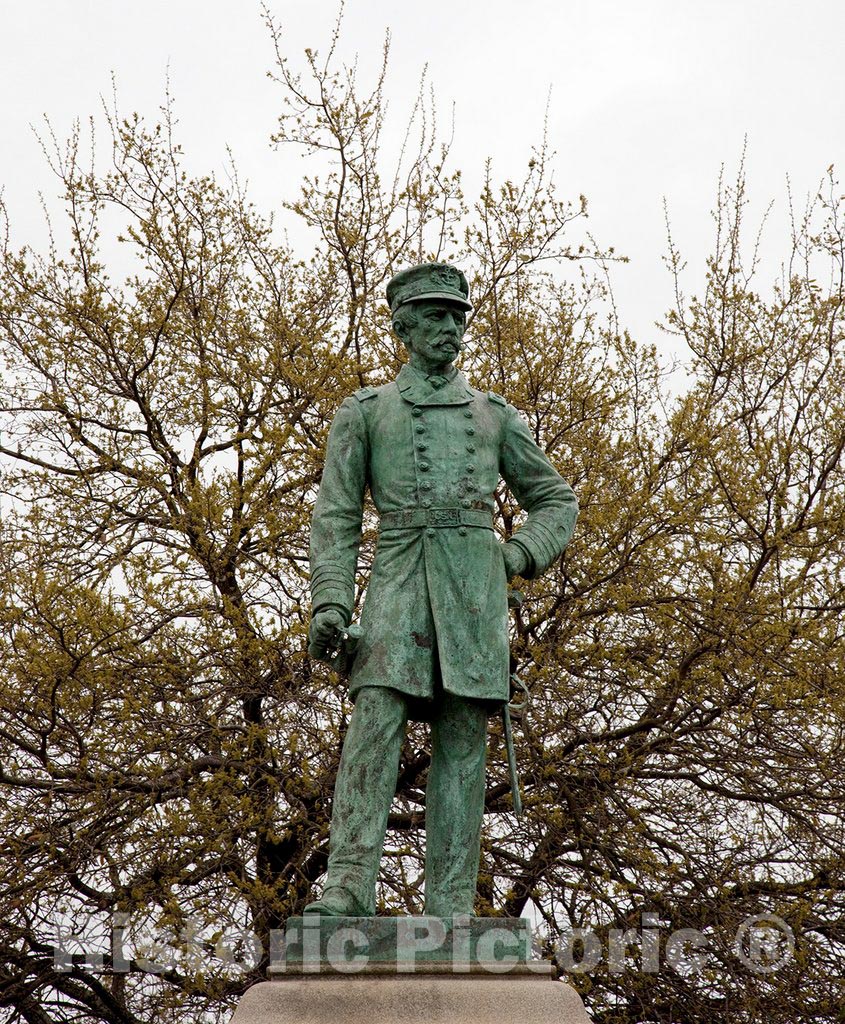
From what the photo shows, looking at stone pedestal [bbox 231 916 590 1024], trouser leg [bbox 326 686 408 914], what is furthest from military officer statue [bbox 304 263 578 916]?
stone pedestal [bbox 231 916 590 1024]

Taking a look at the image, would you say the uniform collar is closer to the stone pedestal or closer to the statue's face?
the statue's face

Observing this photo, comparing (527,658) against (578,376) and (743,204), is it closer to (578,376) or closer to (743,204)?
(578,376)

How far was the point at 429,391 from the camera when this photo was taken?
6.00 m

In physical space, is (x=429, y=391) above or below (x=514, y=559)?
above

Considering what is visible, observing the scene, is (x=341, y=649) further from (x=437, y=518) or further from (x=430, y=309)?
(x=430, y=309)

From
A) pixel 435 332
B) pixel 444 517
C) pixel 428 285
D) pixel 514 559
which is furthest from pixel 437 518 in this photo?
pixel 428 285

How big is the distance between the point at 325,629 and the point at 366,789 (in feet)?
1.72

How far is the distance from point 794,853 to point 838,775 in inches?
25.8

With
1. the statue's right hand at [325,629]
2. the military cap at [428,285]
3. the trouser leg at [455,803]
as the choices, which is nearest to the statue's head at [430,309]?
the military cap at [428,285]

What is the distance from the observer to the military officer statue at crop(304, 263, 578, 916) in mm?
5520

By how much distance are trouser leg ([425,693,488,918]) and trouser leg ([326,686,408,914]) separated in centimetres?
16

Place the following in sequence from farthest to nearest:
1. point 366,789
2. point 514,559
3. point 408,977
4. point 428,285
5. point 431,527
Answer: point 428,285, point 514,559, point 431,527, point 366,789, point 408,977

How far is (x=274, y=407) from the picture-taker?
13.4 m

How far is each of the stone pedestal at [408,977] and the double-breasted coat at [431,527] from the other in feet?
2.58
